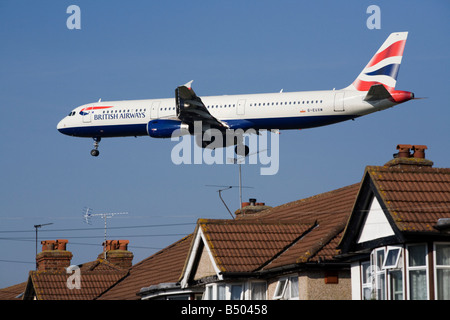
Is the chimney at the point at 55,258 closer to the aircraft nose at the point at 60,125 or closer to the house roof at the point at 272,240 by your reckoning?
the aircraft nose at the point at 60,125

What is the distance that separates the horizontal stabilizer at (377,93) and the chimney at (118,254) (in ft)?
51.5

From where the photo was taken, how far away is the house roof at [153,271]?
37.9m

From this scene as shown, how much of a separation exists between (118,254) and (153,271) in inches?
310

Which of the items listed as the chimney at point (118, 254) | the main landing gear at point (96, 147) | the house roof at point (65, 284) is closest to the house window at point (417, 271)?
the house roof at point (65, 284)

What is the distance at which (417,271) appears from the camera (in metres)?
21.1

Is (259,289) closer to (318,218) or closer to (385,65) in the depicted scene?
(318,218)

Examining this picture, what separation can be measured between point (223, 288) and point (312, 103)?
24500 mm

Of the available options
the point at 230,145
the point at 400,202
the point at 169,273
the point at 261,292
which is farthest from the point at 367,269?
the point at 230,145

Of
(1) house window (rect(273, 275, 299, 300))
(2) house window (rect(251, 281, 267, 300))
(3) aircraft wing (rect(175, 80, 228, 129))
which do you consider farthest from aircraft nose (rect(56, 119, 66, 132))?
(1) house window (rect(273, 275, 299, 300))

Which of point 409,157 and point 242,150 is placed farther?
point 242,150

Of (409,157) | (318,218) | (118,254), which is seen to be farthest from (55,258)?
(409,157)

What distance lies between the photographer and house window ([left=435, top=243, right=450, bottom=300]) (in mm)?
20281
